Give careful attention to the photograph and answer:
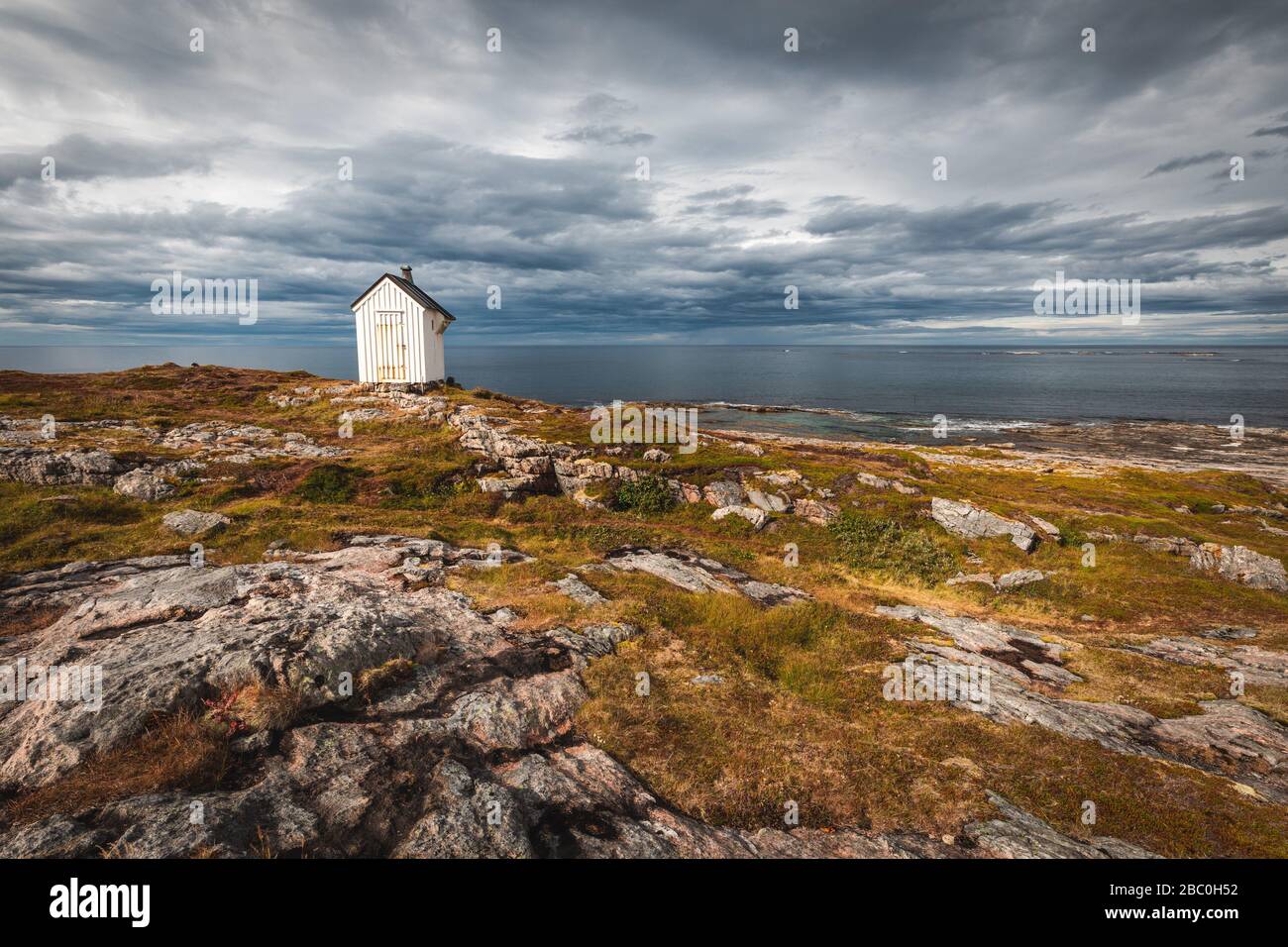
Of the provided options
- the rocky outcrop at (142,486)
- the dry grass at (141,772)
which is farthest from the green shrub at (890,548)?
the rocky outcrop at (142,486)

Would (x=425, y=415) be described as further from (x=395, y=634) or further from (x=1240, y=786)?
(x=1240, y=786)

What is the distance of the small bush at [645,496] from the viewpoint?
30.9m

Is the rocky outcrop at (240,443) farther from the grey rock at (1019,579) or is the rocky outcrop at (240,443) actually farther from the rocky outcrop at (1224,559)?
the rocky outcrop at (1224,559)

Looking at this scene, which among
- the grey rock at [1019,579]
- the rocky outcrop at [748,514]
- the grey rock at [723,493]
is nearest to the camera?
the grey rock at [1019,579]

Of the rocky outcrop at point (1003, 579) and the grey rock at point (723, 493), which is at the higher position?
the grey rock at point (723, 493)

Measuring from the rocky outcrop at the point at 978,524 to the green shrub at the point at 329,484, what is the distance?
32.1 m

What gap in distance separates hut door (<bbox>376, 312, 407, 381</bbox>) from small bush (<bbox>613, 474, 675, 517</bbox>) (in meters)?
30.4

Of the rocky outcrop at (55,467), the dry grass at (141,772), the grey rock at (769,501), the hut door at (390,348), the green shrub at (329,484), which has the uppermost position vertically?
the hut door at (390,348)

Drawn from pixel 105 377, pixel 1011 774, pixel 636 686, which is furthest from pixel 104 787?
pixel 105 377

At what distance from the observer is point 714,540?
26812mm

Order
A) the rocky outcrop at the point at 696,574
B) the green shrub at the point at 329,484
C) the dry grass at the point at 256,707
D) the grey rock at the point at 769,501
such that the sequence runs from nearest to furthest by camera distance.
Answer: the dry grass at the point at 256,707 → the rocky outcrop at the point at 696,574 → the green shrub at the point at 329,484 → the grey rock at the point at 769,501

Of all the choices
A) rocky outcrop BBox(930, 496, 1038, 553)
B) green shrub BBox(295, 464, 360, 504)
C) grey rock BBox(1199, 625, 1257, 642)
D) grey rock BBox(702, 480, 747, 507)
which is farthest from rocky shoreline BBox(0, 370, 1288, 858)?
grey rock BBox(702, 480, 747, 507)

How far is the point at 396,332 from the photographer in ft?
163
